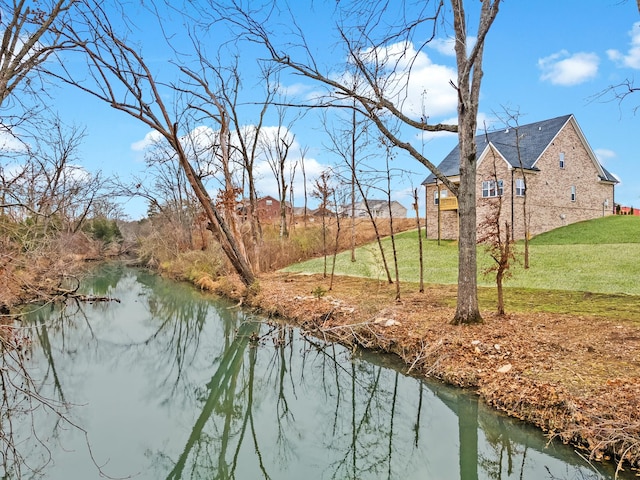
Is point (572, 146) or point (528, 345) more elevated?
point (572, 146)

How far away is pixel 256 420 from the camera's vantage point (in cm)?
711

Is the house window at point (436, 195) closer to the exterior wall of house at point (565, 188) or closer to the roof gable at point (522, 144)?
the roof gable at point (522, 144)

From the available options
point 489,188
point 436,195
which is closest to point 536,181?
point 489,188

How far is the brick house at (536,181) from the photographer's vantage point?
25.2 m

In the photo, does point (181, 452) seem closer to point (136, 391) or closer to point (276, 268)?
point (136, 391)

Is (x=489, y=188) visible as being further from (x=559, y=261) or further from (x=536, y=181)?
(x=559, y=261)

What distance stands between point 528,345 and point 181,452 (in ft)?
18.1

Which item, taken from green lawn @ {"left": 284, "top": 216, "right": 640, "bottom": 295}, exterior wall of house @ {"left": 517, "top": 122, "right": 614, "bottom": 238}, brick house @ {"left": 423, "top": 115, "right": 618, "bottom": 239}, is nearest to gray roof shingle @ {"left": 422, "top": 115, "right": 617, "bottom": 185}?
brick house @ {"left": 423, "top": 115, "right": 618, "bottom": 239}

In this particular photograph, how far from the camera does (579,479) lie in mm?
4660

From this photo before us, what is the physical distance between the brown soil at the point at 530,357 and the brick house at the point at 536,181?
15528mm

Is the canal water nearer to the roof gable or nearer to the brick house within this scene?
the brick house

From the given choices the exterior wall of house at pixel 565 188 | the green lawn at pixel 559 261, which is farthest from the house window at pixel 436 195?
the exterior wall of house at pixel 565 188

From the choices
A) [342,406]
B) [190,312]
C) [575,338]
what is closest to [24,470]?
[342,406]

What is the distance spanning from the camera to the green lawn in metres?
13.9
